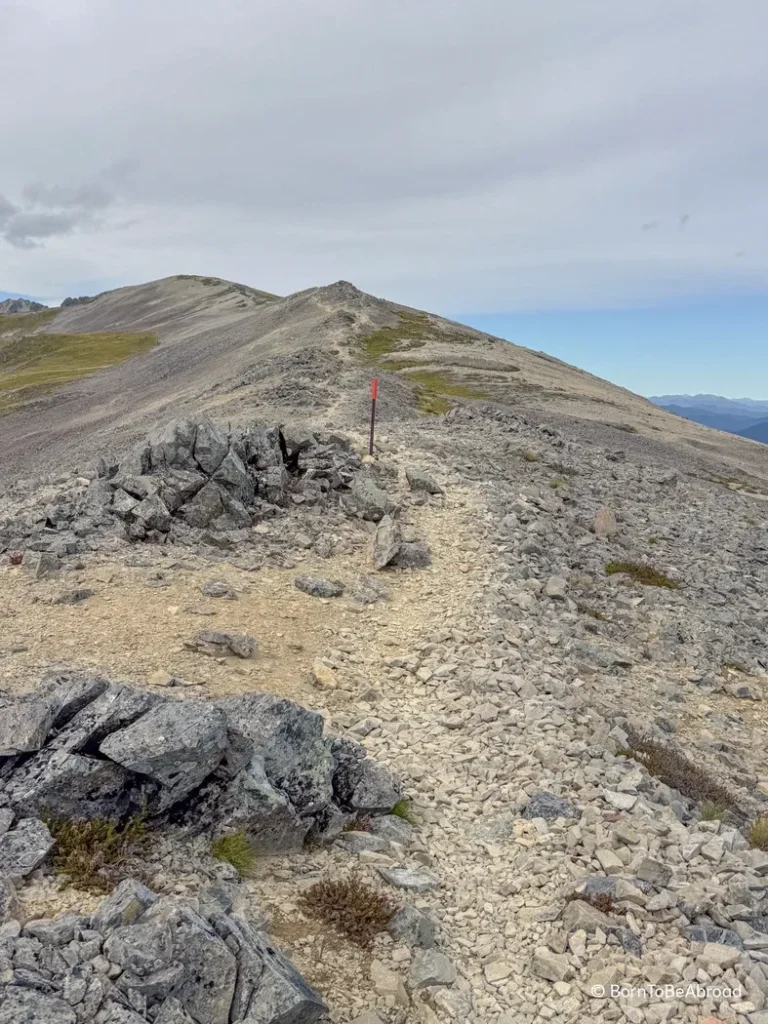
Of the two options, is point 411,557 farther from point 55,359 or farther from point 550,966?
point 55,359

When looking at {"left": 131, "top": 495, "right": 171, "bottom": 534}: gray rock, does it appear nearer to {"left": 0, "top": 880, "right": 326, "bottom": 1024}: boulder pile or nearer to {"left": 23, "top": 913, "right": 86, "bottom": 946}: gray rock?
{"left": 0, "top": 880, "right": 326, "bottom": 1024}: boulder pile

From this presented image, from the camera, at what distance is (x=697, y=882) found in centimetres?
859

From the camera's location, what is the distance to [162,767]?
8062mm

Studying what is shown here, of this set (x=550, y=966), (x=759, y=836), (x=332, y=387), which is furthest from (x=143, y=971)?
(x=332, y=387)

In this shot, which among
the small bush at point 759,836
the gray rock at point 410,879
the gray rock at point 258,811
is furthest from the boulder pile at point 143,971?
the small bush at point 759,836

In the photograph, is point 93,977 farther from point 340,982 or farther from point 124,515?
point 124,515

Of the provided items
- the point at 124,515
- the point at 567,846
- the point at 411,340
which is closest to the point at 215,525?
the point at 124,515

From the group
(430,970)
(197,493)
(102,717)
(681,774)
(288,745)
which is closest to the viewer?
(430,970)

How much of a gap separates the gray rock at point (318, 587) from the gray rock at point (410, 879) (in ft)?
26.5

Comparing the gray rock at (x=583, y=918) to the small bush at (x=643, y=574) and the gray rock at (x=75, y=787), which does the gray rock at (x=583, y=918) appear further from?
the small bush at (x=643, y=574)

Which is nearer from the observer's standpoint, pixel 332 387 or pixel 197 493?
pixel 197 493

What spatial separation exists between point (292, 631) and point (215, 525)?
5.22 m

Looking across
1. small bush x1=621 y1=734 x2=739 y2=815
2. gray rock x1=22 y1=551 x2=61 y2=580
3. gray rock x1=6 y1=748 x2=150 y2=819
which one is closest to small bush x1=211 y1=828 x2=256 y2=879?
gray rock x1=6 y1=748 x2=150 y2=819

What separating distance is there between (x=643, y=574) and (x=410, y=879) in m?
14.7
